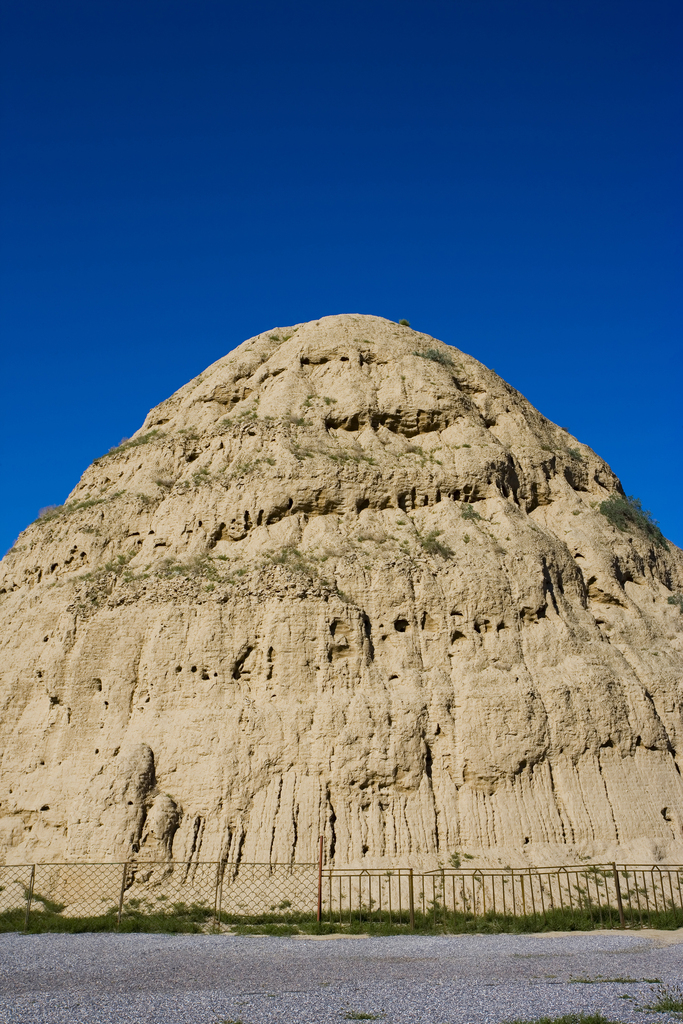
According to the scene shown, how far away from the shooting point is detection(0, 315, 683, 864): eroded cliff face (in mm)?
17703

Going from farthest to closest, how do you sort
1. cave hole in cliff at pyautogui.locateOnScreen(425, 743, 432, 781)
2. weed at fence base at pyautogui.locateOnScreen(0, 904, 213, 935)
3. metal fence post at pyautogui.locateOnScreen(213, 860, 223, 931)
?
cave hole in cliff at pyautogui.locateOnScreen(425, 743, 432, 781) < metal fence post at pyautogui.locateOnScreen(213, 860, 223, 931) < weed at fence base at pyautogui.locateOnScreen(0, 904, 213, 935)

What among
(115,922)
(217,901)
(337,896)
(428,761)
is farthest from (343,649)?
(115,922)

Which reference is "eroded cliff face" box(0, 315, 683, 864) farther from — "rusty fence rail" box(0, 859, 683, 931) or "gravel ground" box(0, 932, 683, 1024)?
"gravel ground" box(0, 932, 683, 1024)

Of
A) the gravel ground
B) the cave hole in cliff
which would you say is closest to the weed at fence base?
the gravel ground

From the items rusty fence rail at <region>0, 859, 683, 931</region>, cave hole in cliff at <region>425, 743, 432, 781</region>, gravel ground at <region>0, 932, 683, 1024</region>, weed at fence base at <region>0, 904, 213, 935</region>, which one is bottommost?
gravel ground at <region>0, 932, 683, 1024</region>

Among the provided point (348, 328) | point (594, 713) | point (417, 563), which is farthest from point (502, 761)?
point (348, 328)

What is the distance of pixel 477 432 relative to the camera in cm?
2580

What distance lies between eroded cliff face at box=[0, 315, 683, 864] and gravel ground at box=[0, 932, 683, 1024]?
435cm

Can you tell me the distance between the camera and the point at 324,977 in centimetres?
984

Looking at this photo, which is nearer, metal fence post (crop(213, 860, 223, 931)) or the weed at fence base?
the weed at fence base

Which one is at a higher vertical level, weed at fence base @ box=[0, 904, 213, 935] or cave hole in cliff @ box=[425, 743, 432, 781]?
cave hole in cliff @ box=[425, 743, 432, 781]

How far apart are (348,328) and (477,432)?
7.33 meters

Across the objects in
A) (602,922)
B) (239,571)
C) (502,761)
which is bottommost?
(602,922)

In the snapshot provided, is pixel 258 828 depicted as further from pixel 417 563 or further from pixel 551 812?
pixel 417 563
